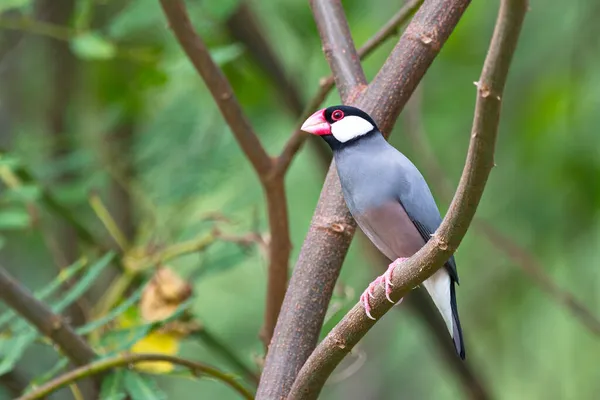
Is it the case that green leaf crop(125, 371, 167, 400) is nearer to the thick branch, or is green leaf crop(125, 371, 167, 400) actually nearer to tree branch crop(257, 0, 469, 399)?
tree branch crop(257, 0, 469, 399)

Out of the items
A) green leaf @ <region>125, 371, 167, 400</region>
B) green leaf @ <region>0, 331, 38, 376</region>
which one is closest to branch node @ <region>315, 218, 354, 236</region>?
green leaf @ <region>125, 371, 167, 400</region>

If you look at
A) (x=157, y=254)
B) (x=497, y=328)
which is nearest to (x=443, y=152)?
(x=497, y=328)

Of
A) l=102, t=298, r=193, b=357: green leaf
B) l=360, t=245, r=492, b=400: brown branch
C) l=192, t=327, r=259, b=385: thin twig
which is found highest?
l=102, t=298, r=193, b=357: green leaf

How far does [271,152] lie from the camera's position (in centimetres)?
393

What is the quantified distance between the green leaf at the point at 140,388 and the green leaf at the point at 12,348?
0.28m

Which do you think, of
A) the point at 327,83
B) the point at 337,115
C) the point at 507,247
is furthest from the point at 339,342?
the point at 507,247

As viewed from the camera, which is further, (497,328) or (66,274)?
(497,328)

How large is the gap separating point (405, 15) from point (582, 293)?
2871 millimetres

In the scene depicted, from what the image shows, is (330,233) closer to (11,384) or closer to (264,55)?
(11,384)

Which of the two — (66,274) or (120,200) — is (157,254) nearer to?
(66,274)

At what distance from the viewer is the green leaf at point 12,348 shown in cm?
203

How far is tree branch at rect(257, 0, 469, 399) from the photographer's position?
1.69 m

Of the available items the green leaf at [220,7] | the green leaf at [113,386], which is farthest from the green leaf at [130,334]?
the green leaf at [220,7]

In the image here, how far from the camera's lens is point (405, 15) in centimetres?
215
